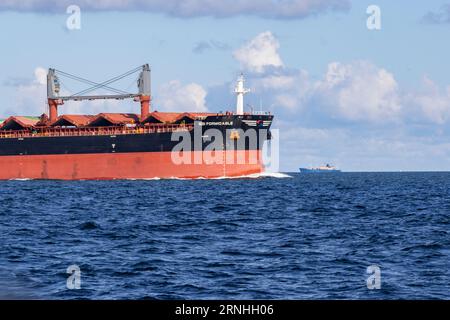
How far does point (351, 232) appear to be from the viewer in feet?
103

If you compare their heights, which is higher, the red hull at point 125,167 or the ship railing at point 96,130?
the ship railing at point 96,130

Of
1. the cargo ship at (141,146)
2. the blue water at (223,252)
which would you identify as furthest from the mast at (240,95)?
the blue water at (223,252)

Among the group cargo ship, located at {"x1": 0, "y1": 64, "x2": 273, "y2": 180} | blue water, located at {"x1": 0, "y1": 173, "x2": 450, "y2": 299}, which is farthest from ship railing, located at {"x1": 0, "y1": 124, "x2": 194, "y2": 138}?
blue water, located at {"x1": 0, "y1": 173, "x2": 450, "y2": 299}

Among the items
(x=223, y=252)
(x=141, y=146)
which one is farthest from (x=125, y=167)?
(x=223, y=252)

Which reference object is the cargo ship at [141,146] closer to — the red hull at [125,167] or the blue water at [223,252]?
the red hull at [125,167]

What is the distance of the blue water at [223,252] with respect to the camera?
60.0 feet

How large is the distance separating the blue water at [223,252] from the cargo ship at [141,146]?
140 ft

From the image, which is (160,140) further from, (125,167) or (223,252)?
(223,252)

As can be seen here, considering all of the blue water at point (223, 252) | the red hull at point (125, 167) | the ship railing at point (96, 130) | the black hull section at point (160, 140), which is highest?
the ship railing at point (96, 130)

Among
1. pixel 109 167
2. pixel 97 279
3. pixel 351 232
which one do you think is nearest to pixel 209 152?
pixel 109 167

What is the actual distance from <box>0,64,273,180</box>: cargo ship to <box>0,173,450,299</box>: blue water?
42.8m

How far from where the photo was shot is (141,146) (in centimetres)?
8919

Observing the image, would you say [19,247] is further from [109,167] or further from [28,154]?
[28,154]

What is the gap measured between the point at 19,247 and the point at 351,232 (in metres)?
13.7
